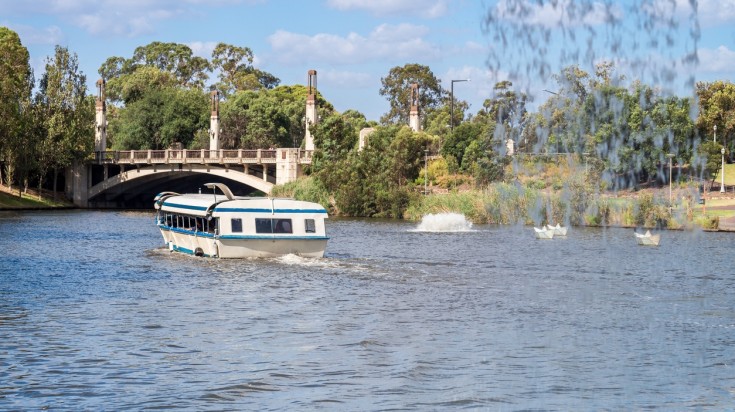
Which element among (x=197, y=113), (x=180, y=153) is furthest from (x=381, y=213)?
(x=197, y=113)

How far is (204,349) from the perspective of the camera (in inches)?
1256

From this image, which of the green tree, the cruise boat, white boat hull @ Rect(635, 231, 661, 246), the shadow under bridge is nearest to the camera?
the cruise boat

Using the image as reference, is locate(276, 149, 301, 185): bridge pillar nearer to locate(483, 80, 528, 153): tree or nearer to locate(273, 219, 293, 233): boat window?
locate(483, 80, 528, 153): tree

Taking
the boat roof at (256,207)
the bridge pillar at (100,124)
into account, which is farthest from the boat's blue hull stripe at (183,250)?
the bridge pillar at (100,124)

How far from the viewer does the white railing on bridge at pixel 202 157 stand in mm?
138125

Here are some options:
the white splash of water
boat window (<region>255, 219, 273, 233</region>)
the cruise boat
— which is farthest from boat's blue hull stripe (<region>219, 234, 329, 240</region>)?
the white splash of water

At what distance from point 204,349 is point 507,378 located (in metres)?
9.26

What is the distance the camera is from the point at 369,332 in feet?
115

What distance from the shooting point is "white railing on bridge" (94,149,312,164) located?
5438 inches

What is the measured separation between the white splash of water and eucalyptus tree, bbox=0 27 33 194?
56474 millimetres

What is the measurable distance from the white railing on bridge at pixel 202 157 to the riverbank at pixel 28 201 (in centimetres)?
885

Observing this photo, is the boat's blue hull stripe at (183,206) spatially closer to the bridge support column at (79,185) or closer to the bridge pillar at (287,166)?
the bridge pillar at (287,166)

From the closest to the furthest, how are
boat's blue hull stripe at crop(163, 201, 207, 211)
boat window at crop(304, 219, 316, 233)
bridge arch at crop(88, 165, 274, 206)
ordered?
1. boat window at crop(304, 219, 316, 233)
2. boat's blue hull stripe at crop(163, 201, 207, 211)
3. bridge arch at crop(88, 165, 274, 206)

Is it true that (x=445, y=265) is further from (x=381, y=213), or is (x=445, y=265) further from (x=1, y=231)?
(x=381, y=213)
